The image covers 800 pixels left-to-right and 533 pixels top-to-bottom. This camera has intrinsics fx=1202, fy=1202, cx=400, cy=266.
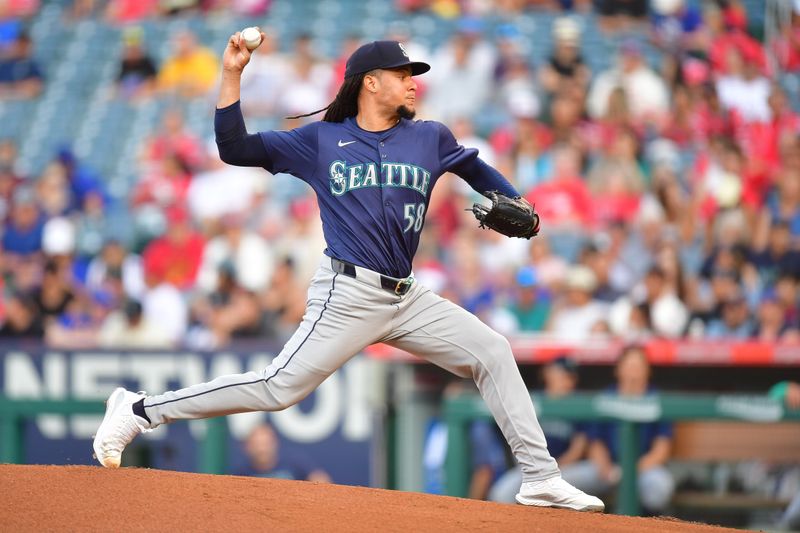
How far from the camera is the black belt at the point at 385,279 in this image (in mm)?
4367

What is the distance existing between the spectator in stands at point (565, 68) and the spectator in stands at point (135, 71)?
427cm

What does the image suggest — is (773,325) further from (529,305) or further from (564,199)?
(564,199)

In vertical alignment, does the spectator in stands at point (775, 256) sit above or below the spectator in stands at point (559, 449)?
above

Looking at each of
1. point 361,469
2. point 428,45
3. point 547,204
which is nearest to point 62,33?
point 428,45

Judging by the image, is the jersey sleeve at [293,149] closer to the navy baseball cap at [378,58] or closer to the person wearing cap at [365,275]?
the person wearing cap at [365,275]

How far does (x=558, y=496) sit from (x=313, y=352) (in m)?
1.07

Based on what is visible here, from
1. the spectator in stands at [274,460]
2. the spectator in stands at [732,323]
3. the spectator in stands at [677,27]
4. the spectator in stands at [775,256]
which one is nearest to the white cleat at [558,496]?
the spectator in stands at [274,460]

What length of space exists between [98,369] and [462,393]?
7.88 ft

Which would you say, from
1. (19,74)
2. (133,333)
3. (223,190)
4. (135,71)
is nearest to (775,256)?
(223,190)

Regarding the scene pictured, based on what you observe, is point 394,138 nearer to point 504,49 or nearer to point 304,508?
point 304,508

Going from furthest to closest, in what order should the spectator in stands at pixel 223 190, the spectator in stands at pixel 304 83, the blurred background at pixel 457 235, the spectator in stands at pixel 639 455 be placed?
1. the spectator in stands at pixel 304 83
2. the spectator in stands at pixel 223 190
3. the blurred background at pixel 457 235
4. the spectator in stands at pixel 639 455

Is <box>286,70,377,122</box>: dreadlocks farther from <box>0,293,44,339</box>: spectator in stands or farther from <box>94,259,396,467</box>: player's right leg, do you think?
<box>0,293,44,339</box>: spectator in stands

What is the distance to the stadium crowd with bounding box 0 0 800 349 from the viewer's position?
887cm

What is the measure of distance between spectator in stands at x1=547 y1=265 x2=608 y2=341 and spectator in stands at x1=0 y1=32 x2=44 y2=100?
23.8 ft
